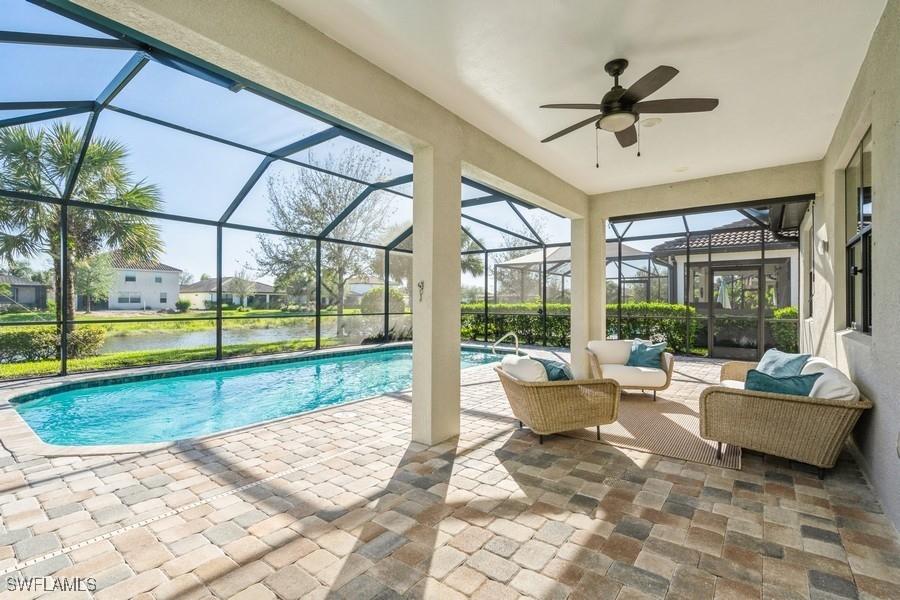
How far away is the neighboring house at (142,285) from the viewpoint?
755cm

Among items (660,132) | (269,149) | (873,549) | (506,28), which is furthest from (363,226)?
(873,549)

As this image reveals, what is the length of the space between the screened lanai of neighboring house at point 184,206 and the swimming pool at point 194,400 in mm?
972

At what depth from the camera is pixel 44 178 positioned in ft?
20.7

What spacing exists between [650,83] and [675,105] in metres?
0.38

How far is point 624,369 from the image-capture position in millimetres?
5469

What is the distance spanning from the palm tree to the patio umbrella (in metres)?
11.3

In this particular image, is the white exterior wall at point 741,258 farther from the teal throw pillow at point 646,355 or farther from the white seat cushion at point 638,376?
the white seat cushion at point 638,376

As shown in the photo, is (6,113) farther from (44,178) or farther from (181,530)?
(181,530)

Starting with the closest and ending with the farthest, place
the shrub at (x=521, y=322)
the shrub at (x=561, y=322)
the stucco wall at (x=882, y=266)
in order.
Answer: the stucco wall at (x=882, y=266), the shrub at (x=561, y=322), the shrub at (x=521, y=322)

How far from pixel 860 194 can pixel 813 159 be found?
2062 mm

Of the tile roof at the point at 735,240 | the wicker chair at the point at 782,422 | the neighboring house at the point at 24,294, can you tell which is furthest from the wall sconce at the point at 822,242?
the neighboring house at the point at 24,294

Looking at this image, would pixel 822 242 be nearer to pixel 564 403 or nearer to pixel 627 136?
pixel 627 136

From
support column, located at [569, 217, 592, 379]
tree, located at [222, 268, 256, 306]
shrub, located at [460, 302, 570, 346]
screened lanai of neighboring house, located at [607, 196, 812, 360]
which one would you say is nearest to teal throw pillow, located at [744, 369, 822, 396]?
support column, located at [569, 217, 592, 379]

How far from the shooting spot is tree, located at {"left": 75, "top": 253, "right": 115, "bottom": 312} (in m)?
7.17
